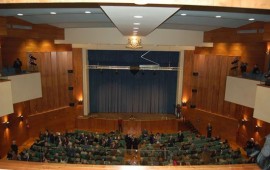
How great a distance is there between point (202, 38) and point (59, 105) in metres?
10.8

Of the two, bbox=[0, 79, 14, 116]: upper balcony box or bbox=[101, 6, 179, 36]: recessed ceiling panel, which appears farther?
bbox=[0, 79, 14, 116]: upper balcony box

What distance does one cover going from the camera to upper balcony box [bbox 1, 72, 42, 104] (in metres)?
13.0

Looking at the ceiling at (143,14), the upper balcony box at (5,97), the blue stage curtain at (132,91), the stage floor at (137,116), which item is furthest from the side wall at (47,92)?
the upper balcony box at (5,97)

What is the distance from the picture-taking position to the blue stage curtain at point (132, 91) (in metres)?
19.5

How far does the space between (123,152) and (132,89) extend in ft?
35.4

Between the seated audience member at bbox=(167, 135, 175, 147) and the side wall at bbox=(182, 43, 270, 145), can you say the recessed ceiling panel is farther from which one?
the side wall at bbox=(182, 43, 270, 145)

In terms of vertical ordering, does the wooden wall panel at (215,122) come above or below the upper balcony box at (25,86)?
below

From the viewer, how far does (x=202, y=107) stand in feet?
56.3

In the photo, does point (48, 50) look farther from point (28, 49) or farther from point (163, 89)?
point (163, 89)

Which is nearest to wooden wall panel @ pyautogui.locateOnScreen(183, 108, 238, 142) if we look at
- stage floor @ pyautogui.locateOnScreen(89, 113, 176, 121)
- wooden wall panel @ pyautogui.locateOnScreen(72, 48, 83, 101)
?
stage floor @ pyautogui.locateOnScreen(89, 113, 176, 121)

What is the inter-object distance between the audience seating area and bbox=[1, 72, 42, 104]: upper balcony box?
2453mm

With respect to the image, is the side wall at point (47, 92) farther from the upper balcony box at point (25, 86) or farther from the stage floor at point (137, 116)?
the stage floor at point (137, 116)

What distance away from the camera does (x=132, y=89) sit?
20016mm

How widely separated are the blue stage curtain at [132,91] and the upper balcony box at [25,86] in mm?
5283
